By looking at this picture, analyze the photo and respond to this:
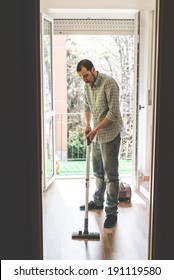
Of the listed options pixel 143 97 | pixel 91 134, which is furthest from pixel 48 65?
pixel 91 134

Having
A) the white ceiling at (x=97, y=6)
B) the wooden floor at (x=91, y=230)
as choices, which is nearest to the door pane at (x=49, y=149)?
the wooden floor at (x=91, y=230)

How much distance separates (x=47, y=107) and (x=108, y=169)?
5.51 feet

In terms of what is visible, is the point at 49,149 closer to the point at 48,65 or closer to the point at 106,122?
the point at 48,65

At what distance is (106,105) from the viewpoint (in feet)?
11.5

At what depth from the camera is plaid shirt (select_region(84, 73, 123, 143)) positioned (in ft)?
11.2

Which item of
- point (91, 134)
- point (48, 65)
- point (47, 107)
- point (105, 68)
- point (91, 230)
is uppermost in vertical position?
point (105, 68)

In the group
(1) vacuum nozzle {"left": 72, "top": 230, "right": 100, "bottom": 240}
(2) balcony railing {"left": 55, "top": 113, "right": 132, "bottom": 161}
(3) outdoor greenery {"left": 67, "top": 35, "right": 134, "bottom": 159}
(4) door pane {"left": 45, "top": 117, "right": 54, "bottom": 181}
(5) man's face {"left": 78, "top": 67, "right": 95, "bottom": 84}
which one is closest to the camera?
(1) vacuum nozzle {"left": 72, "top": 230, "right": 100, "bottom": 240}

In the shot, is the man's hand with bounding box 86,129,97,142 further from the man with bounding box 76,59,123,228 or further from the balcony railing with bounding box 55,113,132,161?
the balcony railing with bounding box 55,113,132,161

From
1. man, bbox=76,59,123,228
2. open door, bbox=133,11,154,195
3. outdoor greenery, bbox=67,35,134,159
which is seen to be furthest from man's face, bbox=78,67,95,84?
outdoor greenery, bbox=67,35,134,159

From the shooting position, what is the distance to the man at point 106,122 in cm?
343

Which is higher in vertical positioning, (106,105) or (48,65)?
(48,65)
